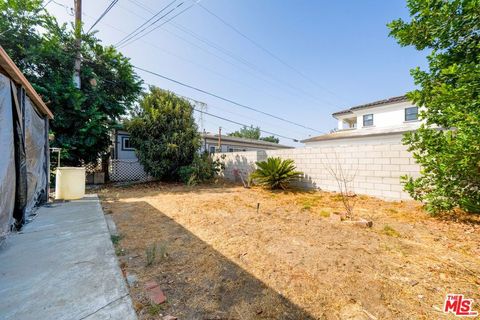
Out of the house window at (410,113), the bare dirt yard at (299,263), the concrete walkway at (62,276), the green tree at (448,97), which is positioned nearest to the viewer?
the concrete walkway at (62,276)

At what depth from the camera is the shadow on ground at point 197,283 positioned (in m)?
1.47

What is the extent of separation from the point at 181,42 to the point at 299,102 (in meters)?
13.4

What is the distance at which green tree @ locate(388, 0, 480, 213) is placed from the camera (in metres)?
2.94

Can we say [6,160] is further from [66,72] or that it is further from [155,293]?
[66,72]

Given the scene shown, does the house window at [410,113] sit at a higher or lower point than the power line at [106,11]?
lower

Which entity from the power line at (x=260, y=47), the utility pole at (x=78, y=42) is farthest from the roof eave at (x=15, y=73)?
the power line at (x=260, y=47)

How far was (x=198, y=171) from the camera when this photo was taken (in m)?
8.41

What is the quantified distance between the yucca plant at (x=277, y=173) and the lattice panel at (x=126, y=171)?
19.7 ft

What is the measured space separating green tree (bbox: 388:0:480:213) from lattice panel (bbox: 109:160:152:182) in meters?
9.86

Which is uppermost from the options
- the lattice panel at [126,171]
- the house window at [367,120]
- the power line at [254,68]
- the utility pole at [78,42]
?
the power line at [254,68]

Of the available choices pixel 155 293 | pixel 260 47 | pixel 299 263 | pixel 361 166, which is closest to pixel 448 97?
pixel 361 166

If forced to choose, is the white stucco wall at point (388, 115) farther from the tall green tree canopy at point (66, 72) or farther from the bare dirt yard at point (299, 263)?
the tall green tree canopy at point (66, 72)

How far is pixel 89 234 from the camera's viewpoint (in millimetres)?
2838

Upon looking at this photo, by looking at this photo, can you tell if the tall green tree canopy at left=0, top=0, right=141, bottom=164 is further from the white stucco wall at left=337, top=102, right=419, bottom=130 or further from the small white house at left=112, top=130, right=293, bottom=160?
the white stucco wall at left=337, top=102, right=419, bottom=130
